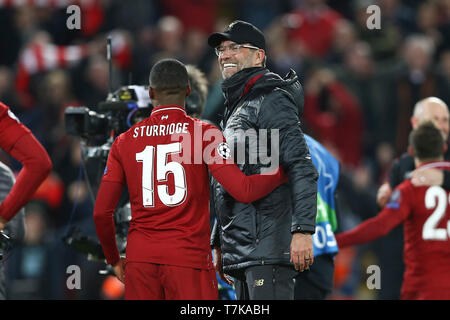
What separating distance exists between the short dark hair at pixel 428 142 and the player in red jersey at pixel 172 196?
1862 mm

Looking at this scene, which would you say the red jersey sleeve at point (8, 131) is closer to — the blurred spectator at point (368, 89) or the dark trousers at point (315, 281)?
the dark trousers at point (315, 281)

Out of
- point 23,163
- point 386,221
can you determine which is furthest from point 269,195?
point 386,221

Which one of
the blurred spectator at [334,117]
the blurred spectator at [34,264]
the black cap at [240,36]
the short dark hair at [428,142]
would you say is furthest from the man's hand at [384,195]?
the blurred spectator at [34,264]

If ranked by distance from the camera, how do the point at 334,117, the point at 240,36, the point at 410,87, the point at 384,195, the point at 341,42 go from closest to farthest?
the point at 240,36, the point at 384,195, the point at 410,87, the point at 334,117, the point at 341,42

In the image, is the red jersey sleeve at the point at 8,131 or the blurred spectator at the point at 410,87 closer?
the red jersey sleeve at the point at 8,131

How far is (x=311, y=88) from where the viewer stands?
393 inches

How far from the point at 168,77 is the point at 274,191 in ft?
2.65

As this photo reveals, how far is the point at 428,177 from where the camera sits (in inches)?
235

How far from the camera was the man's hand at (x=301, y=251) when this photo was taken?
440 cm

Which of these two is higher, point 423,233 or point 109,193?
point 109,193

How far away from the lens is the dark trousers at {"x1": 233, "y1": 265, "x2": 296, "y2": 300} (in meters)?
4.50

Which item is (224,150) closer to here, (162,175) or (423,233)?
(162,175)

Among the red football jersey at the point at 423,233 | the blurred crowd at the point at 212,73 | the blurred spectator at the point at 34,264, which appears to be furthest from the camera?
the blurred crowd at the point at 212,73
